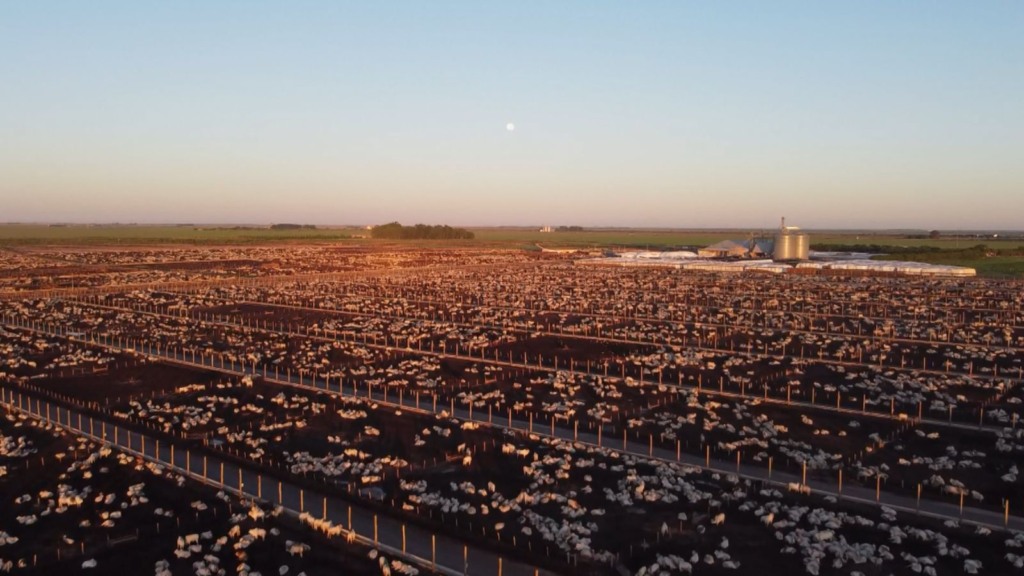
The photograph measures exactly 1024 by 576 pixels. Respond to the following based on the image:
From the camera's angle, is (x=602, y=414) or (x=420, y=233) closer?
(x=602, y=414)

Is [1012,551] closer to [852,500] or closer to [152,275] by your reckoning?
[852,500]

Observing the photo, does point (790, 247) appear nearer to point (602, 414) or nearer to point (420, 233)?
point (602, 414)

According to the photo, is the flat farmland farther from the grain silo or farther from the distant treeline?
the distant treeline

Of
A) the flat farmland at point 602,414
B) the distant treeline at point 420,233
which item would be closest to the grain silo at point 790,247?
the flat farmland at point 602,414

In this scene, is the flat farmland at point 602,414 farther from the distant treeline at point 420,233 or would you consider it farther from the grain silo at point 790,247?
the distant treeline at point 420,233

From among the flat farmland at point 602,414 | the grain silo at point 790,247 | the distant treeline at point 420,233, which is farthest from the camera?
the distant treeline at point 420,233

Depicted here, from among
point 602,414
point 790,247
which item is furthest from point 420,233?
point 602,414

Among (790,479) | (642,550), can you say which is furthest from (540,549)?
(790,479)

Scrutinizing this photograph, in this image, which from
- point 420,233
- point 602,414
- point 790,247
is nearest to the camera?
point 602,414
